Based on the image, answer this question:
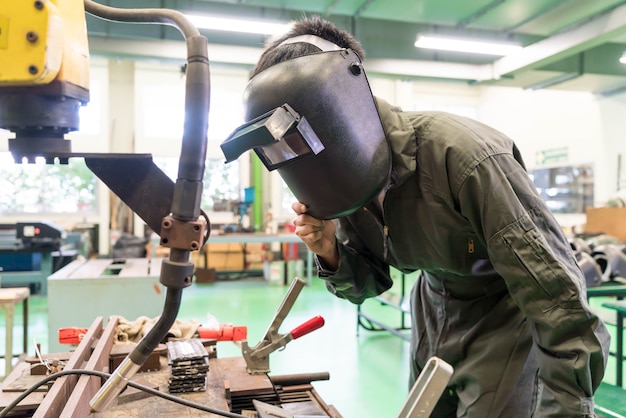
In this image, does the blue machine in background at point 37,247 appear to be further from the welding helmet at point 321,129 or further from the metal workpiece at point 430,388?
the metal workpiece at point 430,388

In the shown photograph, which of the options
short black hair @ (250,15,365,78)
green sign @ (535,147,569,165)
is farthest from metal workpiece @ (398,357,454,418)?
green sign @ (535,147,569,165)

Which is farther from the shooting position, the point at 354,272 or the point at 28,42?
the point at 354,272

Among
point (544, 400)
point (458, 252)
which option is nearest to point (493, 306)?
point (458, 252)

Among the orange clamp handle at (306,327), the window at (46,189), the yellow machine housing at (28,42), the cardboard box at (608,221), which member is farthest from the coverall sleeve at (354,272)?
the window at (46,189)

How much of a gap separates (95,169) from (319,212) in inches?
17.5

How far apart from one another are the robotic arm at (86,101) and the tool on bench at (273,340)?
1.77 ft

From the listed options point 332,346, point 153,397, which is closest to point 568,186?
point 332,346

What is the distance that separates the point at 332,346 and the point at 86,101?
10.2 ft

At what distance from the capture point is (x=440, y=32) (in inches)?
198

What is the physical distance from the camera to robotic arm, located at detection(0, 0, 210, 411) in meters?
0.56

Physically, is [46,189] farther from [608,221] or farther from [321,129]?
[608,221]

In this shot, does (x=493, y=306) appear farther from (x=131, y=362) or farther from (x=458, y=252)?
(x=131, y=362)

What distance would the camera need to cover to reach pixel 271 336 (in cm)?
124

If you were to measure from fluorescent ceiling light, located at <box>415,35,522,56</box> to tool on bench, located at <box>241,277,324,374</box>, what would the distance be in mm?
3923
